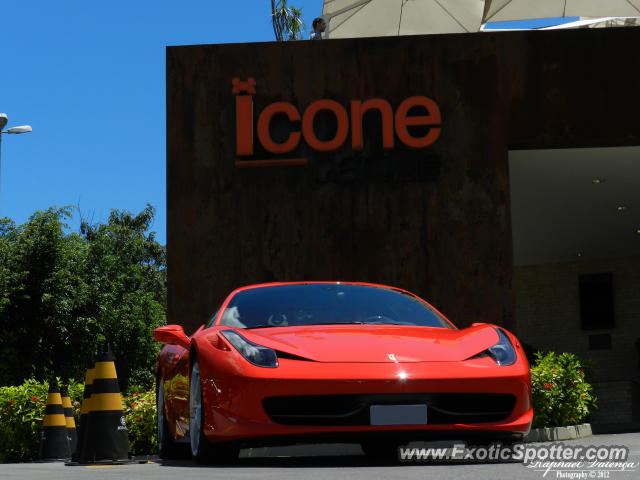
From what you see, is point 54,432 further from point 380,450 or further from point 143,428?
point 380,450

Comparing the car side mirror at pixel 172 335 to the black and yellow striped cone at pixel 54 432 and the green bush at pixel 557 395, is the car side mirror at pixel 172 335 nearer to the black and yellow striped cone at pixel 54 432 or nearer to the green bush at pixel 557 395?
the black and yellow striped cone at pixel 54 432

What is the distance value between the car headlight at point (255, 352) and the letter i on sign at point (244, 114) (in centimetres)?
883

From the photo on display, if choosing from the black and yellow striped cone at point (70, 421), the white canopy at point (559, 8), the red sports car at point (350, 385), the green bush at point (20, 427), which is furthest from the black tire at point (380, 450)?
the white canopy at point (559, 8)

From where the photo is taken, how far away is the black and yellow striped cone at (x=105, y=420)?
8.54m

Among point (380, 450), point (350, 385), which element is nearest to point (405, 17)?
point (380, 450)

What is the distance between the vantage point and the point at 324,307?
7344mm

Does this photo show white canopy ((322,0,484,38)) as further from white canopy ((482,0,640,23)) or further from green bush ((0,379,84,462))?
green bush ((0,379,84,462))

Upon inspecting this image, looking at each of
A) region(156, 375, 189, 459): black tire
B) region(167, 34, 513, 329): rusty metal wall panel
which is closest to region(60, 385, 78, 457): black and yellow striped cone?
region(167, 34, 513, 329): rusty metal wall panel

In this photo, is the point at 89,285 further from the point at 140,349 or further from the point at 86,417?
the point at 86,417

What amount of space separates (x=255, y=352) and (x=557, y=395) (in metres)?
6.71

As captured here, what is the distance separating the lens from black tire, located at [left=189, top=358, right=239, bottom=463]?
6391mm

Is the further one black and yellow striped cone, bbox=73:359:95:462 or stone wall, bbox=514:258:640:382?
stone wall, bbox=514:258:640:382

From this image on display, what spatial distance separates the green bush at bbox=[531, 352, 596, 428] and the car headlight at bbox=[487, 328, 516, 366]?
5.28m

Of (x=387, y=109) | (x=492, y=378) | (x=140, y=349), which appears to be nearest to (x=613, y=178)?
(x=387, y=109)
